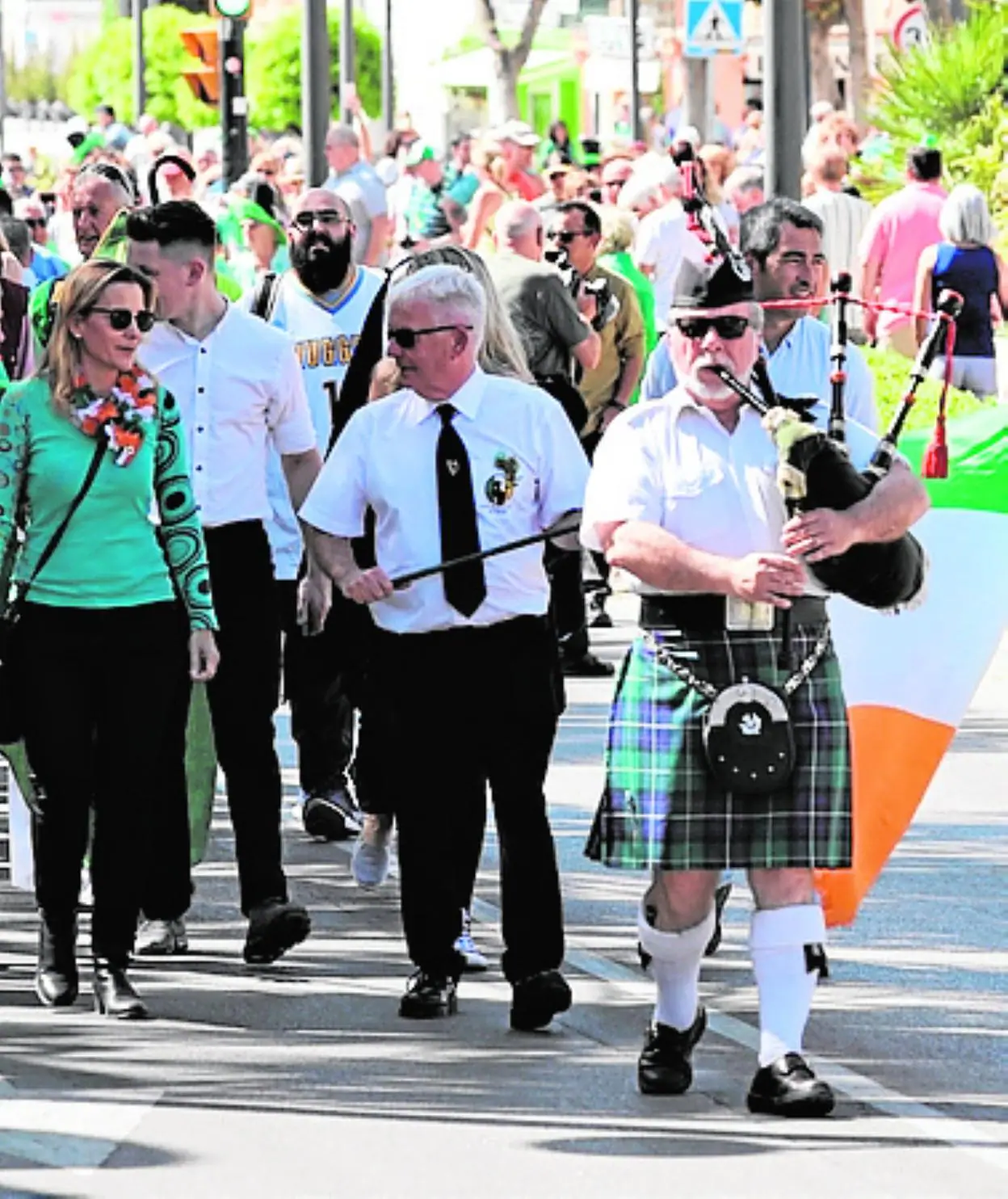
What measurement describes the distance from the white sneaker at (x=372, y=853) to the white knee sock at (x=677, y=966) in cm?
283

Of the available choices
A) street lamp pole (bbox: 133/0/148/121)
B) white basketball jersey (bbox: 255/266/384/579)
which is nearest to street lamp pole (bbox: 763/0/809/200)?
white basketball jersey (bbox: 255/266/384/579)

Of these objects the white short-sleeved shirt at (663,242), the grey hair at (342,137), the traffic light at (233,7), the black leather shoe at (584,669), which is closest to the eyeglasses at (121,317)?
the black leather shoe at (584,669)

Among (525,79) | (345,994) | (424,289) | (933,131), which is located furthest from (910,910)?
(525,79)

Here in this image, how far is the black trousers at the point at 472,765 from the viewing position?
883cm

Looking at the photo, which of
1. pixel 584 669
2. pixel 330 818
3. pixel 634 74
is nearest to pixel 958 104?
pixel 584 669

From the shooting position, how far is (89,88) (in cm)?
6388

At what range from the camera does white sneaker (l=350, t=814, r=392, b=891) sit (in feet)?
35.4

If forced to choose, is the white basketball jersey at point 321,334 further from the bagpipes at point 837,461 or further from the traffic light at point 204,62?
the traffic light at point 204,62

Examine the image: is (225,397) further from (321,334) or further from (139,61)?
(139,61)

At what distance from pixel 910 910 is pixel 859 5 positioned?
59.0m

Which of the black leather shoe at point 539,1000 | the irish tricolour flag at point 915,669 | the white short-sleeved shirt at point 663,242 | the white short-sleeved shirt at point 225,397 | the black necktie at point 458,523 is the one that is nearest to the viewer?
the black leather shoe at point 539,1000

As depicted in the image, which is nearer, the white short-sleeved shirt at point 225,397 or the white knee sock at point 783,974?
the white knee sock at point 783,974

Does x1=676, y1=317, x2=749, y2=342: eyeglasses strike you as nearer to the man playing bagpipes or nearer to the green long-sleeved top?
the man playing bagpipes

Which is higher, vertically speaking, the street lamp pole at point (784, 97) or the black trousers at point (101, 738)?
the street lamp pole at point (784, 97)
